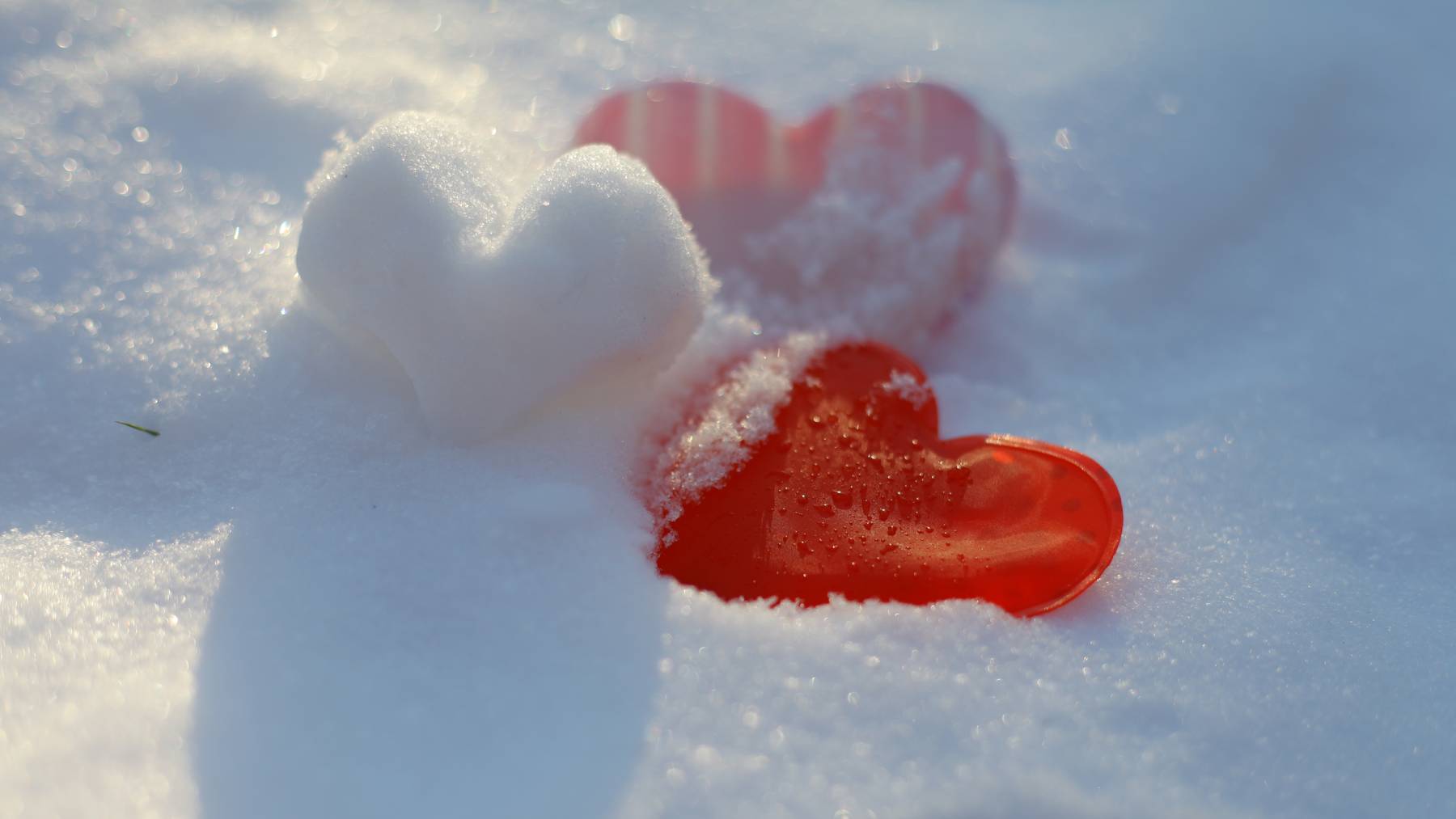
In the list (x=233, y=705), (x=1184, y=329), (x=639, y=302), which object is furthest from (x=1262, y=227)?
(x=233, y=705)

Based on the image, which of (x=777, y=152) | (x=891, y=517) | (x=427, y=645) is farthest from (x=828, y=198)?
(x=427, y=645)

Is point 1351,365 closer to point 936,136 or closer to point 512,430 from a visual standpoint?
point 936,136

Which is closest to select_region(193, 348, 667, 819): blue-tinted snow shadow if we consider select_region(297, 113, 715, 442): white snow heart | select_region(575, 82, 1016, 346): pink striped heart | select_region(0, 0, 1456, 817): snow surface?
select_region(0, 0, 1456, 817): snow surface

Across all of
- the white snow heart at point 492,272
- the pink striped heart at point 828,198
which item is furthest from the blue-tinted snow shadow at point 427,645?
the pink striped heart at point 828,198

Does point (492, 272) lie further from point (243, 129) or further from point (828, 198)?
point (243, 129)

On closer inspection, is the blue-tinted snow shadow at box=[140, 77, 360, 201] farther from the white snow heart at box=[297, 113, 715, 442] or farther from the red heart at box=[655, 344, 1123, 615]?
the red heart at box=[655, 344, 1123, 615]

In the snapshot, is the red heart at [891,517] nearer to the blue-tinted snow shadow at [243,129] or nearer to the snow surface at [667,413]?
the snow surface at [667,413]
